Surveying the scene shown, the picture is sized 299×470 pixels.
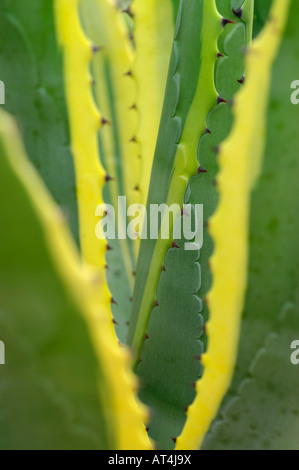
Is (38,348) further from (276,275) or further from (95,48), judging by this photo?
(95,48)

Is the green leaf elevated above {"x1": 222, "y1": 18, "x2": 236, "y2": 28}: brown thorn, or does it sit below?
below

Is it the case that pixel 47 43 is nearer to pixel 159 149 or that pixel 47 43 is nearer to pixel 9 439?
pixel 159 149

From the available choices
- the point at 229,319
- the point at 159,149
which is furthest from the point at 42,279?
the point at 159,149

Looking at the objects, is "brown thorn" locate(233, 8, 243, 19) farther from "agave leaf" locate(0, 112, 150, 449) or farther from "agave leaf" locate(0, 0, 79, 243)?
"agave leaf" locate(0, 112, 150, 449)

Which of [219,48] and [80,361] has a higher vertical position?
[219,48]

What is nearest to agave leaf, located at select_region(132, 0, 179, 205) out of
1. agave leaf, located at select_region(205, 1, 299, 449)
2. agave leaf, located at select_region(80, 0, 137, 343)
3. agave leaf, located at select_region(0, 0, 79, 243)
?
agave leaf, located at select_region(80, 0, 137, 343)

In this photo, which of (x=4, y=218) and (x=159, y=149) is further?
(x=159, y=149)

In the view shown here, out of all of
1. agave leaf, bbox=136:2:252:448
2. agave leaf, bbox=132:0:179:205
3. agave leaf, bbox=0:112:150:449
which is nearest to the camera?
agave leaf, bbox=0:112:150:449
